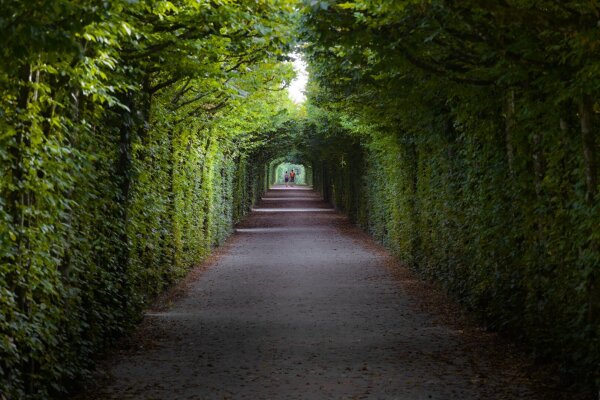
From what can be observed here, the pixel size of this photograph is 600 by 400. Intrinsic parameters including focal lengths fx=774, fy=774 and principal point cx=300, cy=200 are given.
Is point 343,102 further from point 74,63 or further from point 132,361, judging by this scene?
point 74,63

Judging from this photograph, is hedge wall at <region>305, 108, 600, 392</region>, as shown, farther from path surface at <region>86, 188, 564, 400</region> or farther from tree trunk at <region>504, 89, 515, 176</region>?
path surface at <region>86, 188, 564, 400</region>

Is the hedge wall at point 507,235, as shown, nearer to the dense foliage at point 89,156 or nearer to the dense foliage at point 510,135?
the dense foliage at point 510,135

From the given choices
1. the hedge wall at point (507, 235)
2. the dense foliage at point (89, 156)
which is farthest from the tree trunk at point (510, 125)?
the dense foliage at point (89, 156)

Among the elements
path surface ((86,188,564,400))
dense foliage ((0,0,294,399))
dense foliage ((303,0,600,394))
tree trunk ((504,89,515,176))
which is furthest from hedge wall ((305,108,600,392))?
dense foliage ((0,0,294,399))

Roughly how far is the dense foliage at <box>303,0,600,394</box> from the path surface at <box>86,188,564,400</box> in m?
0.92

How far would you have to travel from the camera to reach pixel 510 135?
32.9 ft

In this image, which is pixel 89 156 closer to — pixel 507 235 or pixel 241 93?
pixel 507 235

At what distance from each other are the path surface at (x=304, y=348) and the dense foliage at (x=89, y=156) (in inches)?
32.3

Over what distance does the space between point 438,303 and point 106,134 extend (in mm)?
7229

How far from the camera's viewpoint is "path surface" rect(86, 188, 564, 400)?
8.22m

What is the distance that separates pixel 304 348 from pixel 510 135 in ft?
12.8

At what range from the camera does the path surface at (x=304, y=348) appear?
8219mm

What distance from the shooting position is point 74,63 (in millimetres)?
7312

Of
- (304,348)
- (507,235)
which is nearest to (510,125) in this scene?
(507,235)
